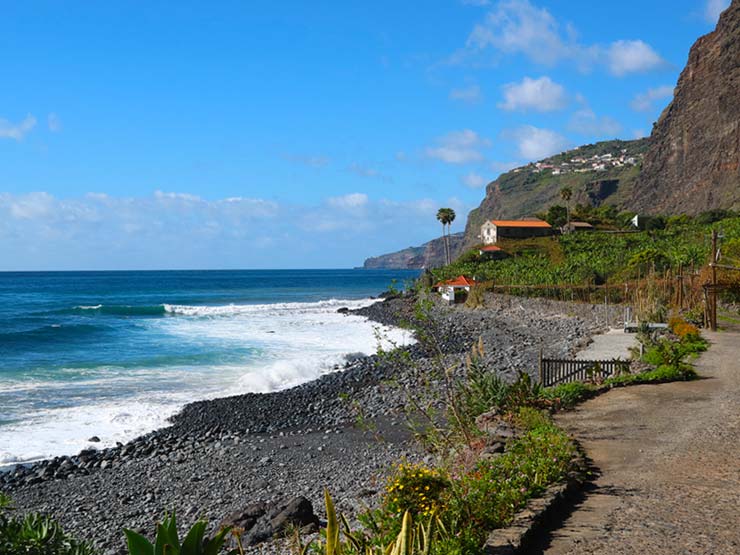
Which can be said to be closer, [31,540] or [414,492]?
[31,540]

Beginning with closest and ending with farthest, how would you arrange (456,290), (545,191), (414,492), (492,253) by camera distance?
(414,492) < (456,290) < (492,253) < (545,191)

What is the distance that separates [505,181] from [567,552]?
19779 cm

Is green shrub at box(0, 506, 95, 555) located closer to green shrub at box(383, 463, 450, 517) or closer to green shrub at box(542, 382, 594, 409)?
green shrub at box(383, 463, 450, 517)

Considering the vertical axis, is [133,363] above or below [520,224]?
below

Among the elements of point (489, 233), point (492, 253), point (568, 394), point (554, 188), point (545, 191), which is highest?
point (554, 188)

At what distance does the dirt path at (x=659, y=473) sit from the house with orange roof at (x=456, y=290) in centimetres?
3616

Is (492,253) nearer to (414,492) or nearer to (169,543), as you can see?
(414,492)

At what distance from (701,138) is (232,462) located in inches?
4089

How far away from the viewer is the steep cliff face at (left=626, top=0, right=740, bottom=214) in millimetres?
89625

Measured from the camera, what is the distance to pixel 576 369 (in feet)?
49.9

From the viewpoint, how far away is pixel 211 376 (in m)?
23.6

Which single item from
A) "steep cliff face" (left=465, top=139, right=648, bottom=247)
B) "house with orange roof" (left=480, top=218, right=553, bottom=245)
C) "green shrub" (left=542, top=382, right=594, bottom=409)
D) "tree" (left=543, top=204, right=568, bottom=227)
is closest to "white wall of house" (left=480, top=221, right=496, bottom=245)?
"house with orange roof" (left=480, top=218, right=553, bottom=245)

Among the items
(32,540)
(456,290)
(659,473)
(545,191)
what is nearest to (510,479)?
(659,473)

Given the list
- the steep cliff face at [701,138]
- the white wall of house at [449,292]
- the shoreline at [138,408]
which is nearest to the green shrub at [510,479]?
the shoreline at [138,408]
